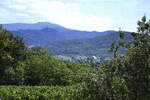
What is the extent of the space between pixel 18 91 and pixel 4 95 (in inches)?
77.3

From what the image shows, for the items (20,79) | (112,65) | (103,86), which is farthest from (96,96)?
(20,79)

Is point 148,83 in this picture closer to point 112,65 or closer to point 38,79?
point 112,65

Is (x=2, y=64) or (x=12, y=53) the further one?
(x=12, y=53)

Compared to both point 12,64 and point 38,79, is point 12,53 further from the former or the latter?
point 38,79

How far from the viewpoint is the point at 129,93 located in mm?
11562

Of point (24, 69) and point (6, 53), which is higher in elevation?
point (6, 53)

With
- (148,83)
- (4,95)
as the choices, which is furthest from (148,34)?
(4,95)

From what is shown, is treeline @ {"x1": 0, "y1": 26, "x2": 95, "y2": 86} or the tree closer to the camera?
the tree

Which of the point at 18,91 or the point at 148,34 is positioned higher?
the point at 148,34

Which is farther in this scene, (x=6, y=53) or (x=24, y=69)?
(x=24, y=69)

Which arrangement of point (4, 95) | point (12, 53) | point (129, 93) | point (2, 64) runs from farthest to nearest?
1. point (12, 53)
2. point (2, 64)
3. point (4, 95)
4. point (129, 93)

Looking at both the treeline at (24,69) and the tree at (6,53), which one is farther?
the treeline at (24,69)

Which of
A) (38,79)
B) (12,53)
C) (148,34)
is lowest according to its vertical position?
(38,79)

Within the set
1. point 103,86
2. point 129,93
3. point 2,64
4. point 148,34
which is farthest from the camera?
point 2,64
